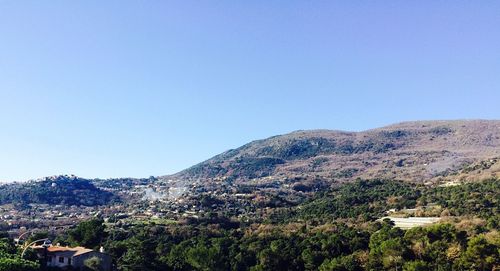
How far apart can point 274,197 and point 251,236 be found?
48.3 metres

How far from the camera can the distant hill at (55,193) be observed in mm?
164375

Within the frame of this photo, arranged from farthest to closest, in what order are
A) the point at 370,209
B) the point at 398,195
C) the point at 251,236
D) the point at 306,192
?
the point at 306,192 < the point at 398,195 < the point at 370,209 < the point at 251,236

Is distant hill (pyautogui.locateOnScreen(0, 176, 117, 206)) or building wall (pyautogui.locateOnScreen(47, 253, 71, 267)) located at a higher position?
distant hill (pyautogui.locateOnScreen(0, 176, 117, 206))

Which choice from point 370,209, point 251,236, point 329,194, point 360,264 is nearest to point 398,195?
point 370,209

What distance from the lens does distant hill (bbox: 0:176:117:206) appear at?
164375 millimetres

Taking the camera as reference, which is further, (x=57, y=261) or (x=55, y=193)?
(x=55, y=193)

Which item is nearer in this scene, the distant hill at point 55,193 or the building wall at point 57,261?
the building wall at point 57,261

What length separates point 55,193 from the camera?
558 ft

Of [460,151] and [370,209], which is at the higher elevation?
[460,151]

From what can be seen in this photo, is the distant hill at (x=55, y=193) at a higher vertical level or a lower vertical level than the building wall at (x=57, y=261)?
higher

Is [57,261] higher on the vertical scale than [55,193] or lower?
lower

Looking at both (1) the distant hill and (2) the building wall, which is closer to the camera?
(2) the building wall

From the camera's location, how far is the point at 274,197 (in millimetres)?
121000

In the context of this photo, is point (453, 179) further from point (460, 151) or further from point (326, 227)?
point (460, 151)
